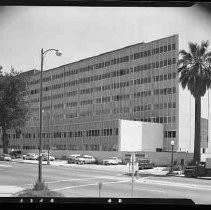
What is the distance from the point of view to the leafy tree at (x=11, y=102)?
7.54 meters

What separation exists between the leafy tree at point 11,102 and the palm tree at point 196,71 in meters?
3.09

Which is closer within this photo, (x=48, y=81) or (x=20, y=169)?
(x=48, y=81)

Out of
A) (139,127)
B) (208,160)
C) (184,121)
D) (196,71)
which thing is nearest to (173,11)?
(196,71)

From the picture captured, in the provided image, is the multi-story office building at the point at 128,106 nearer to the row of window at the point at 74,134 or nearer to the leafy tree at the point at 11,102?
the row of window at the point at 74,134

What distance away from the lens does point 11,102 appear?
891 cm

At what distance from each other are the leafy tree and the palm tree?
309 cm

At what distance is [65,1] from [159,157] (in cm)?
3603

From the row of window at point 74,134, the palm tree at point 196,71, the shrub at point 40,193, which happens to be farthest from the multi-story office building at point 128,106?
the shrub at point 40,193

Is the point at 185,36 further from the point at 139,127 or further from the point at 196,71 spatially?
the point at 139,127

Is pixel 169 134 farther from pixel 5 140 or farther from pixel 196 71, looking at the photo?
pixel 5 140

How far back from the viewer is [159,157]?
4028 cm

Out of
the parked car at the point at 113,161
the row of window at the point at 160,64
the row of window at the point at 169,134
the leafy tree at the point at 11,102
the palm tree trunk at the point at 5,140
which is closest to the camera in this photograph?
the leafy tree at the point at 11,102

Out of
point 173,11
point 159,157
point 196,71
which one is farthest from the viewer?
point 159,157

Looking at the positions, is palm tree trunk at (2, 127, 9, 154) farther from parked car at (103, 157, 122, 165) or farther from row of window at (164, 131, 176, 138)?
row of window at (164, 131, 176, 138)
